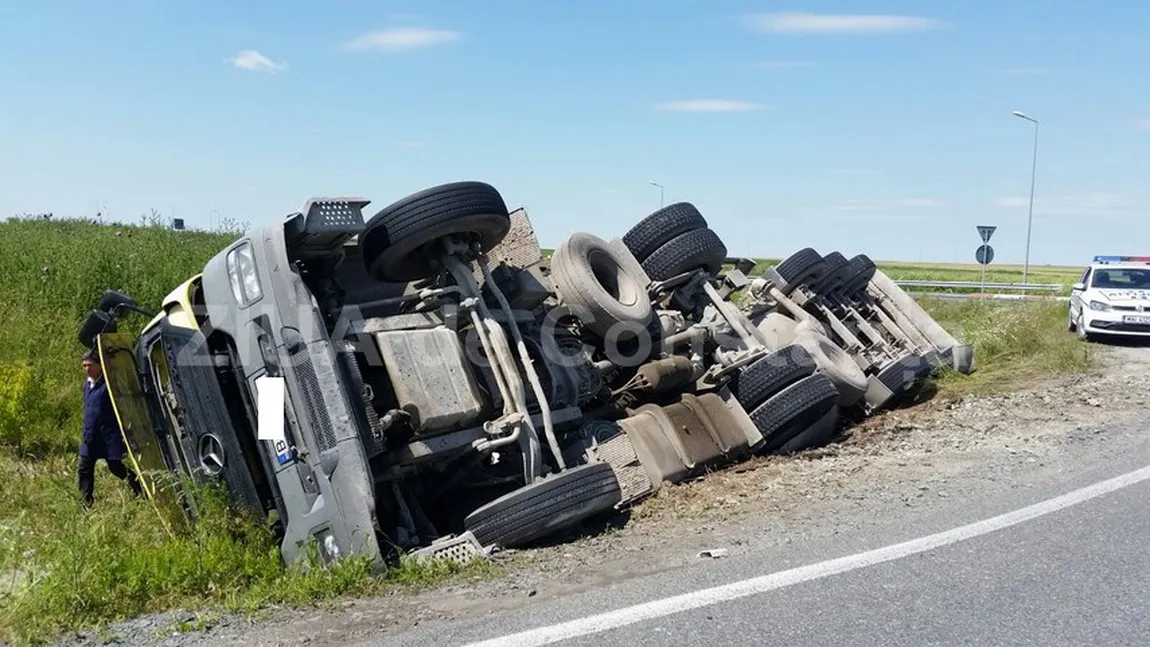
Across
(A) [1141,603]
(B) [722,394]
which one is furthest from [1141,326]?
(A) [1141,603]

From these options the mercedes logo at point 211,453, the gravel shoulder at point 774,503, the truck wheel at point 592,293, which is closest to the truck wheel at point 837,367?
the gravel shoulder at point 774,503

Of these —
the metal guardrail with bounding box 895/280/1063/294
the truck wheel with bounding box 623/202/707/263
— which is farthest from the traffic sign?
the truck wheel with bounding box 623/202/707/263

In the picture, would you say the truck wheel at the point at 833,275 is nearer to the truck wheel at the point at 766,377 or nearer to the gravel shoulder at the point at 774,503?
the gravel shoulder at the point at 774,503

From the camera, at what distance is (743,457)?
734cm

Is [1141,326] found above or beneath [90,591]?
beneath

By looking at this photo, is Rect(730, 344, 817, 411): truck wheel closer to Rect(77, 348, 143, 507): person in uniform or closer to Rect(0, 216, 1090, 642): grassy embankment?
Rect(0, 216, 1090, 642): grassy embankment

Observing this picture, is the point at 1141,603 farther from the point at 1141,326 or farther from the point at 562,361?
the point at 1141,326

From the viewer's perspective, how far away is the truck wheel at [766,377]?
24.8 feet

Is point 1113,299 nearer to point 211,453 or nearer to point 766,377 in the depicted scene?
point 766,377

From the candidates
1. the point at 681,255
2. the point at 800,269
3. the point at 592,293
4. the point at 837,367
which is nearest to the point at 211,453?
the point at 592,293

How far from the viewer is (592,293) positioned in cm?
761

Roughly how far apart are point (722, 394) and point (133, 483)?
14.2 ft

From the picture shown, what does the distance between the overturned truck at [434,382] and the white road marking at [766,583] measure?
145 centimetres

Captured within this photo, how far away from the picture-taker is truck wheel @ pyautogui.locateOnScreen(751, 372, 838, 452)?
7395 millimetres
